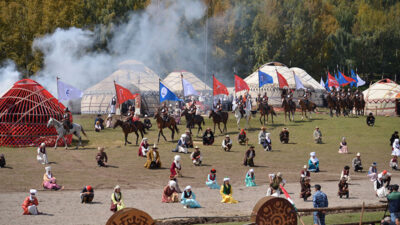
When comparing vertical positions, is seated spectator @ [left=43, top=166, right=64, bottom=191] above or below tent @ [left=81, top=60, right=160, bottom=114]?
below

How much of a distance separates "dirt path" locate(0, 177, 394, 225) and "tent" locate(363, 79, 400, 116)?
87.4ft

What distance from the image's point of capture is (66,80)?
157ft

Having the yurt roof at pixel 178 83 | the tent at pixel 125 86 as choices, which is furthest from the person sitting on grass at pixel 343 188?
the yurt roof at pixel 178 83

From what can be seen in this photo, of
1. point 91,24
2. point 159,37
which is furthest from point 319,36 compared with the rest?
point 91,24

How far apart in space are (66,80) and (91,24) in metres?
12.8

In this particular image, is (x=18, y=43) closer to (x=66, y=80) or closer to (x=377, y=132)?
Result: (x=66, y=80)

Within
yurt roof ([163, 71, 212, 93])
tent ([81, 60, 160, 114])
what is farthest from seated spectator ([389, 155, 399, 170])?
yurt roof ([163, 71, 212, 93])

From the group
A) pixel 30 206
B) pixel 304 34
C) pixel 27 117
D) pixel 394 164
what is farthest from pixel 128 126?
pixel 304 34

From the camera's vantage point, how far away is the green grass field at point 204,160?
2070 cm

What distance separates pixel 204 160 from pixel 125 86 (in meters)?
22.5

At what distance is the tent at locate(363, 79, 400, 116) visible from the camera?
1774 inches

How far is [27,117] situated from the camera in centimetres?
2950

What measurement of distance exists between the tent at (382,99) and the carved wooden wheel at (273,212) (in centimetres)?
3818

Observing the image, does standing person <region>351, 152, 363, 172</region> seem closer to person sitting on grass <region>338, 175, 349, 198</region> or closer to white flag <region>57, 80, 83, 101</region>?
person sitting on grass <region>338, 175, 349, 198</region>
